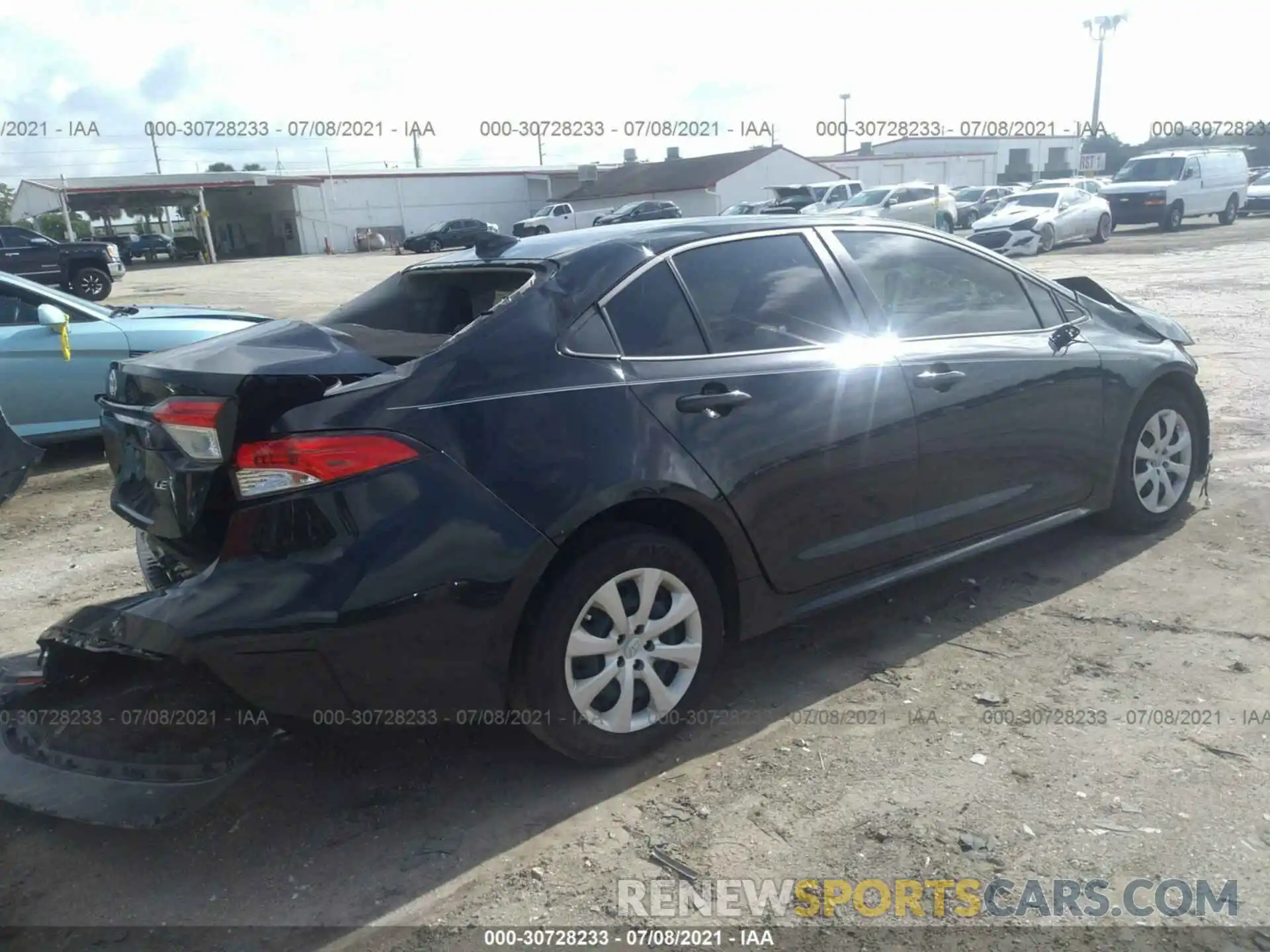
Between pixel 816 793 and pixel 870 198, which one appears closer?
pixel 816 793

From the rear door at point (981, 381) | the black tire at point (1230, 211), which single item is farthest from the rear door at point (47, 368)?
the black tire at point (1230, 211)

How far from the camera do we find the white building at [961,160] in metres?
55.7

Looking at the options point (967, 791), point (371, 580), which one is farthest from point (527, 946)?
point (967, 791)

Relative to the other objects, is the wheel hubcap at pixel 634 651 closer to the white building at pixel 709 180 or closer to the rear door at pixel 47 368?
the rear door at pixel 47 368

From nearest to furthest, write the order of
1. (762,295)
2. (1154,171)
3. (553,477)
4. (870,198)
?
(553,477)
(762,295)
(1154,171)
(870,198)

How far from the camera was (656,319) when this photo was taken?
131 inches

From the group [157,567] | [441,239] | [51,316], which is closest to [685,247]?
[157,567]

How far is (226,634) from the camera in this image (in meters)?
2.65

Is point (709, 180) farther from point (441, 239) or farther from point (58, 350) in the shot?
point (58, 350)

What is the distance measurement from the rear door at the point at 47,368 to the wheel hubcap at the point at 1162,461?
6.26 m

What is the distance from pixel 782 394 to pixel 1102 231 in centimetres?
2378

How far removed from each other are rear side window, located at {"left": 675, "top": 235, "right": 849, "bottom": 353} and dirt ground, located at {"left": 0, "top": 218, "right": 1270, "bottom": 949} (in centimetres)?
→ 126

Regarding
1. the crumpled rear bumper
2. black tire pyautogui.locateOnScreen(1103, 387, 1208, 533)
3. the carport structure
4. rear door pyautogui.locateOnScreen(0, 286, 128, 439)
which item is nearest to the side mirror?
rear door pyautogui.locateOnScreen(0, 286, 128, 439)

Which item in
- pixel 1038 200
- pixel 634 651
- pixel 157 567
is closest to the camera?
pixel 634 651
